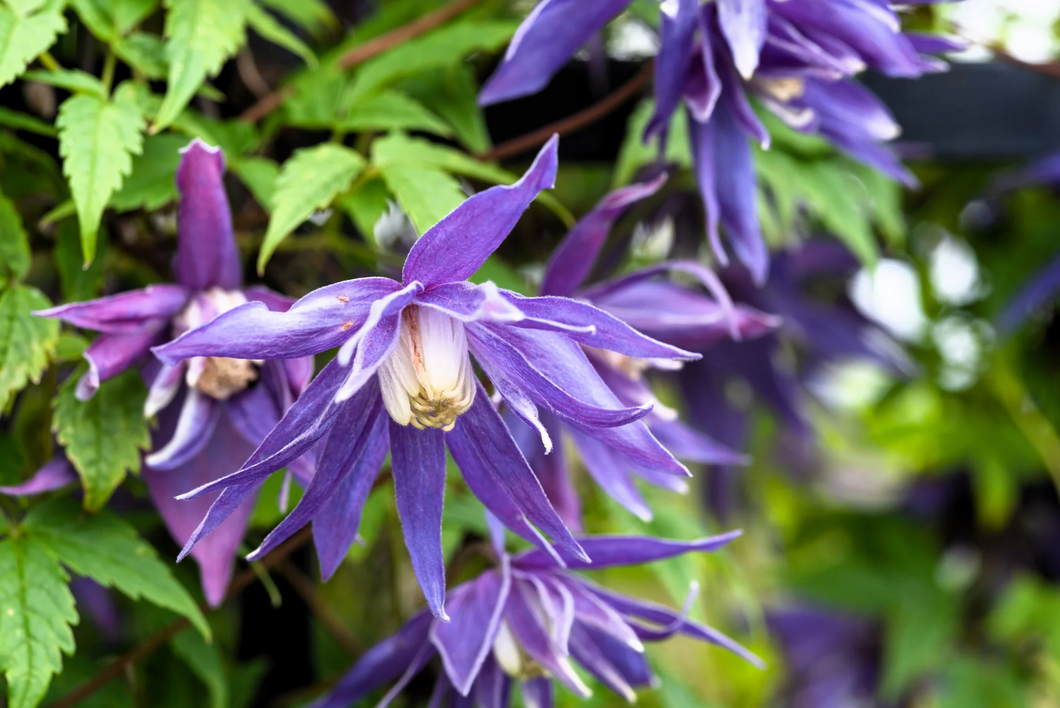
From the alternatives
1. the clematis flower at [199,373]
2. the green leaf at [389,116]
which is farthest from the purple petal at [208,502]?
the green leaf at [389,116]

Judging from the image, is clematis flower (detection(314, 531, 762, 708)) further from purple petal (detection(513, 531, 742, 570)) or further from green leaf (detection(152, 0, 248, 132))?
green leaf (detection(152, 0, 248, 132))

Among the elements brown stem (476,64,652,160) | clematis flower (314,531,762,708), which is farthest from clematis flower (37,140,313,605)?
brown stem (476,64,652,160)

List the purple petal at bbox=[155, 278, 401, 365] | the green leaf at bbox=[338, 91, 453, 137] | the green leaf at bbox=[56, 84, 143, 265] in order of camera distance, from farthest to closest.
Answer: the green leaf at bbox=[338, 91, 453, 137] → the green leaf at bbox=[56, 84, 143, 265] → the purple petal at bbox=[155, 278, 401, 365]

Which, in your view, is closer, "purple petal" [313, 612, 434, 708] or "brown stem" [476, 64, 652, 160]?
"purple petal" [313, 612, 434, 708]

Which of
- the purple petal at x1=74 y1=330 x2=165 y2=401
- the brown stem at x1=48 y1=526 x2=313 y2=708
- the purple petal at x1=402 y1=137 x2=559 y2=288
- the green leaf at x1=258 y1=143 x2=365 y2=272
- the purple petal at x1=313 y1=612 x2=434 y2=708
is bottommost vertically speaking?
the purple petal at x1=313 y1=612 x2=434 y2=708

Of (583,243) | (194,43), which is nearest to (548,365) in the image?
(583,243)

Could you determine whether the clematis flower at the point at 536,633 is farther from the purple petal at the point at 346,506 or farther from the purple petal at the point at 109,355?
the purple petal at the point at 109,355
